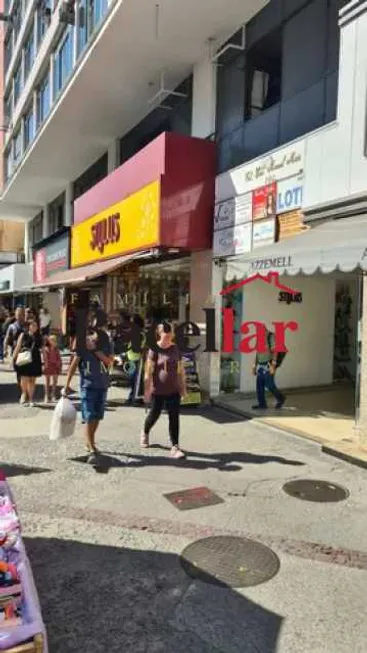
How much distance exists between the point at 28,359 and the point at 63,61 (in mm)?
10754

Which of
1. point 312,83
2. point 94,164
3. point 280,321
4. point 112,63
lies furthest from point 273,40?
point 94,164

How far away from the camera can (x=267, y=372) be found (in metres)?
9.27

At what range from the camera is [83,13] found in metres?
13.5

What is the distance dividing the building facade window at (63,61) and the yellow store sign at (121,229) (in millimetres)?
4116

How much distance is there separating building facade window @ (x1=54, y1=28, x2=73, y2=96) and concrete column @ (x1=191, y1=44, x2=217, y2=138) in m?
4.61

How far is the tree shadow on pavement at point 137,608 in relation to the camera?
305 centimetres

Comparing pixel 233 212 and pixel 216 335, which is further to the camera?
pixel 216 335

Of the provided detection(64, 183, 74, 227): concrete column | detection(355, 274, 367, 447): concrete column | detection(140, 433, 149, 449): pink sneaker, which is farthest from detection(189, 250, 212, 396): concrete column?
detection(64, 183, 74, 227): concrete column

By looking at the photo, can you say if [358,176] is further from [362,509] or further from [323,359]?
[323,359]

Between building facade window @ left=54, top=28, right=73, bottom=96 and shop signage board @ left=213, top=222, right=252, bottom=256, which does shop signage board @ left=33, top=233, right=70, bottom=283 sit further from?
shop signage board @ left=213, top=222, right=252, bottom=256

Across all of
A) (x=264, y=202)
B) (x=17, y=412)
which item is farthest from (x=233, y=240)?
(x=17, y=412)

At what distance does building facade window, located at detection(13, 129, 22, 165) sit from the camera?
23422 mm

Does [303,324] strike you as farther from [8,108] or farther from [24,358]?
[8,108]

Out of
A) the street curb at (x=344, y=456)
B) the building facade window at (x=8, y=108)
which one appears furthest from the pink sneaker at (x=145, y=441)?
the building facade window at (x=8, y=108)
